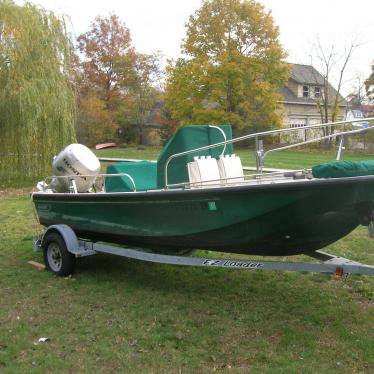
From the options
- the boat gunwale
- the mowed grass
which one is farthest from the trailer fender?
the boat gunwale

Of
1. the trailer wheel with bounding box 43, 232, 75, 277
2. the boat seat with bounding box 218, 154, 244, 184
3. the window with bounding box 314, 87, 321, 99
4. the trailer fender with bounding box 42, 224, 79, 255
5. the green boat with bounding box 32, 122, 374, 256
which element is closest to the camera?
the green boat with bounding box 32, 122, 374, 256

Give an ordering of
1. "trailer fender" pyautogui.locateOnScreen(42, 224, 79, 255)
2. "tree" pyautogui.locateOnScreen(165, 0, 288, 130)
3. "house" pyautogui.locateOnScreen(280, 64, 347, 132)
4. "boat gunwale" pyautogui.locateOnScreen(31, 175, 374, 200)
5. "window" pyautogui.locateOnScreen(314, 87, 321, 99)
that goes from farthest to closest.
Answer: "house" pyautogui.locateOnScreen(280, 64, 347, 132) < "window" pyautogui.locateOnScreen(314, 87, 321, 99) < "tree" pyautogui.locateOnScreen(165, 0, 288, 130) < "trailer fender" pyautogui.locateOnScreen(42, 224, 79, 255) < "boat gunwale" pyautogui.locateOnScreen(31, 175, 374, 200)

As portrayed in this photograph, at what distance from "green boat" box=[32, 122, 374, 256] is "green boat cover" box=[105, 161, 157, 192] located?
22 millimetres

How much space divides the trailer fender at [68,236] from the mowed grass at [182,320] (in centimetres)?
40

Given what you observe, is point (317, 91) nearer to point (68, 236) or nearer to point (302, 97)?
point (302, 97)

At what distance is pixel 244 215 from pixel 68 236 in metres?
2.54

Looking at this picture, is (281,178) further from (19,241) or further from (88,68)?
(88,68)

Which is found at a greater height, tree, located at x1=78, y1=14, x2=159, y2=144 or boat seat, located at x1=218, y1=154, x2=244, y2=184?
tree, located at x1=78, y1=14, x2=159, y2=144

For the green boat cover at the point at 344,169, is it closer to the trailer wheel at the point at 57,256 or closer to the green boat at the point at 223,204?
the green boat at the point at 223,204

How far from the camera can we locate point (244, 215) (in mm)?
4426

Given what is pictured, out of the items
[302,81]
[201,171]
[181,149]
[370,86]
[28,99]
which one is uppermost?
[302,81]

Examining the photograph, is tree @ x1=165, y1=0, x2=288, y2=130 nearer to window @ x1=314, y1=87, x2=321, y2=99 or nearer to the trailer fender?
window @ x1=314, y1=87, x2=321, y2=99

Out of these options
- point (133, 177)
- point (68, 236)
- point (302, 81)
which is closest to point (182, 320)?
point (68, 236)

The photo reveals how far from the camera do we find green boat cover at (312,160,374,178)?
154 inches
